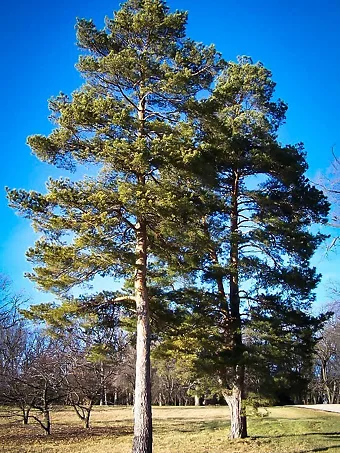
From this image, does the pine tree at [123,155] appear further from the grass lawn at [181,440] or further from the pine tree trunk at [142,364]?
the grass lawn at [181,440]

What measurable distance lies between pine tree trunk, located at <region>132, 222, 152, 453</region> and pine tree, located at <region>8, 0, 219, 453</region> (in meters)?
0.02

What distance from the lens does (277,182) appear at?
47.5 ft

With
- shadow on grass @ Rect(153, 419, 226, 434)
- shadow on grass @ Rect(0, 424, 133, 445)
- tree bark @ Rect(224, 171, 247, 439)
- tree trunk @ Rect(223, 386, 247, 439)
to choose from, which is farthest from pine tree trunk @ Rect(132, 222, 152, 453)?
shadow on grass @ Rect(153, 419, 226, 434)

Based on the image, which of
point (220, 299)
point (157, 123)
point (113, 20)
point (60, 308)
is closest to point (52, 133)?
point (157, 123)

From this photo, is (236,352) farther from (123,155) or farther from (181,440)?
(123,155)

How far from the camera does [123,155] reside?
398 inches

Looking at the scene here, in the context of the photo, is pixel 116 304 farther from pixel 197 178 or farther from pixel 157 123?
pixel 157 123

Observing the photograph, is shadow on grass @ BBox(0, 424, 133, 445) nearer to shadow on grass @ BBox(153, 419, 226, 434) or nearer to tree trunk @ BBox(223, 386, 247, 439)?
shadow on grass @ BBox(153, 419, 226, 434)

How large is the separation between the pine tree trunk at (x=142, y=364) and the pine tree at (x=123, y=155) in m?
0.02

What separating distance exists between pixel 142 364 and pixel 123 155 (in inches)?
199

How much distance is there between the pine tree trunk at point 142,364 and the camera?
9426 mm

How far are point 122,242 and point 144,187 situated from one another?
1913mm

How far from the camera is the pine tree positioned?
995cm

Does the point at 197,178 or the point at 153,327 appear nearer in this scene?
the point at 197,178
